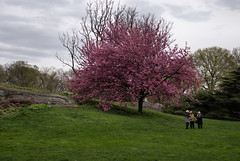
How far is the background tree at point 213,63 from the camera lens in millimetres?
43344

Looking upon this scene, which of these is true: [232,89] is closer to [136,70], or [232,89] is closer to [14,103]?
[136,70]

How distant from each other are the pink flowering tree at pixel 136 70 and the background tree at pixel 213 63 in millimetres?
25953

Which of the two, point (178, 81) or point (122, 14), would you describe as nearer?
point (178, 81)

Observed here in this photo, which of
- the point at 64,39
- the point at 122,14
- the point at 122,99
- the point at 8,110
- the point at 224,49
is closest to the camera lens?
the point at 8,110

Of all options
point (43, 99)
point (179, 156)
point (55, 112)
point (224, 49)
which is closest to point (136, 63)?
point (55, 112)

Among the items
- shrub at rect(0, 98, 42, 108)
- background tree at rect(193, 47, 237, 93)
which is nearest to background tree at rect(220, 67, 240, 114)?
background tree at rect(193, 47, 237, 93)

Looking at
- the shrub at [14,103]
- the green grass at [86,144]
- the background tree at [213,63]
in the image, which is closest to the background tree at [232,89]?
the background tree at [213,63]

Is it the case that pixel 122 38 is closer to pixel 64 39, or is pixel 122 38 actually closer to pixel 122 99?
pixel 122 99

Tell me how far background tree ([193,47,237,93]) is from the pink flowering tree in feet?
85.1

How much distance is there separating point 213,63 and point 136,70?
31244 millimetres

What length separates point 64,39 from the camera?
30.1m

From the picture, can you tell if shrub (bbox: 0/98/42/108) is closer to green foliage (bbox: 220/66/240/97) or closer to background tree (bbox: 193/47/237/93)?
green foliage (bbox: 220/66/240/97)

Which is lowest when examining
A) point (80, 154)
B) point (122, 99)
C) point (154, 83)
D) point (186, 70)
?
point (80, 154)

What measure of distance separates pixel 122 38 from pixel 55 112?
931 cm
